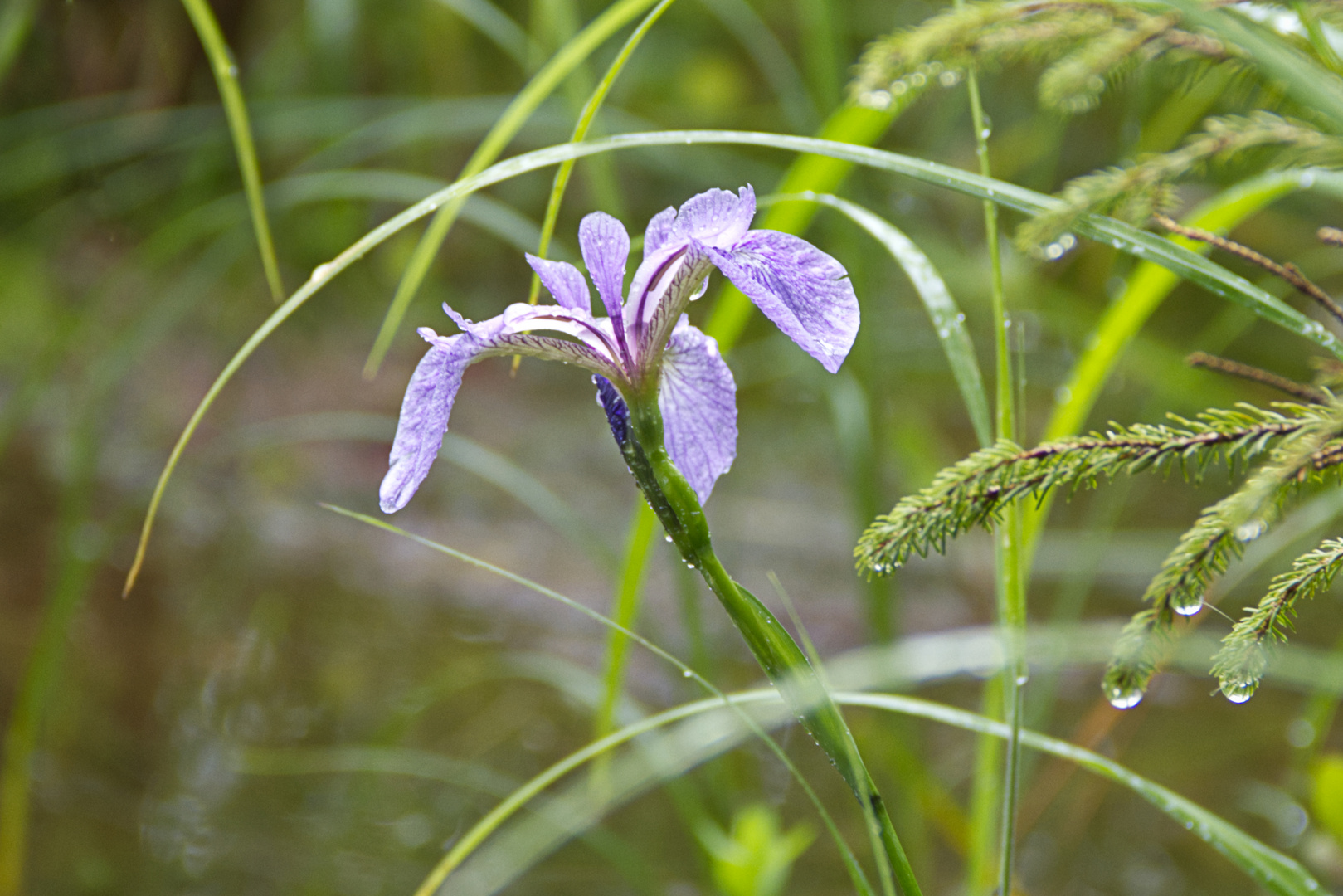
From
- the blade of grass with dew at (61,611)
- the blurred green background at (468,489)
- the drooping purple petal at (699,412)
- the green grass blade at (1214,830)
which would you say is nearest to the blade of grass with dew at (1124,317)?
the blurred green background at (468,489)

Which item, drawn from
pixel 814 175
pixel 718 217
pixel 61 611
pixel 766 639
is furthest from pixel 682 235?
pixel 61 611

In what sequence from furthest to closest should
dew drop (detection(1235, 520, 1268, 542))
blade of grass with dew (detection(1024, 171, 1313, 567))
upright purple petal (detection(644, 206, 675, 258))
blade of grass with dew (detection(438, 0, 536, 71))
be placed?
1. blade of grass with dew (detection(438, 0, 536, 71))
2. blade of grass with dew (detection(1024, 171, 1313, 567))
3. upright purple petal (detection(644, 206, 675, 258))
4. dew drop (detection(1235, 520, 1268, 542))

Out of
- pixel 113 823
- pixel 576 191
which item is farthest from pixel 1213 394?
pixel 576 191

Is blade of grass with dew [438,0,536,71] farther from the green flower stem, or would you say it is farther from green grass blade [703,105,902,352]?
the green flower stem

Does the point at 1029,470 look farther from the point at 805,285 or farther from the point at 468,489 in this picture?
the point at 468,489

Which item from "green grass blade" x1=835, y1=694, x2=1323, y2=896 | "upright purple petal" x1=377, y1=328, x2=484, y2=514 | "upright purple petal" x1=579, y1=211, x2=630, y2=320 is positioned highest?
"upright purple petal" x1=579, y1=211, x2=630, y2=320

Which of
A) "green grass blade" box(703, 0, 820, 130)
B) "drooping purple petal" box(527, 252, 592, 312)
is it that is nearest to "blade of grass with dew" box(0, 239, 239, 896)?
"green grass blade" box(703, 0, 820, 130)

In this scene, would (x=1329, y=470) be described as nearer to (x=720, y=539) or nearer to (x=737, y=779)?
(x=737, y=779)
